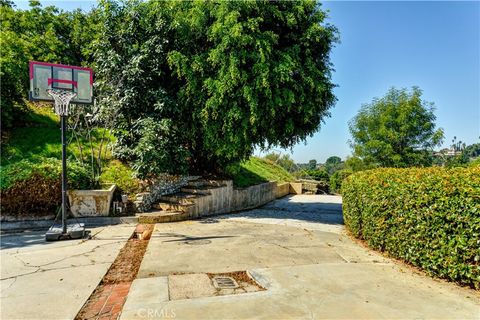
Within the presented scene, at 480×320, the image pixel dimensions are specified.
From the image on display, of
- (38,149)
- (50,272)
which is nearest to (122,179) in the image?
(38,149)

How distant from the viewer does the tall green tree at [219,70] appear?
26.6 feet

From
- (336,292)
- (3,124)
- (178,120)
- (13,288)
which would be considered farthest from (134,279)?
(3,124)

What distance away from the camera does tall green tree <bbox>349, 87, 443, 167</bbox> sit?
15.4 metres

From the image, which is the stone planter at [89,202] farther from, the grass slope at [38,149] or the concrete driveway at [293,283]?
the concrete driveway at [293,283]

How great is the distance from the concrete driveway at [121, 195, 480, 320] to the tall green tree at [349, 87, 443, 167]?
36.7ft

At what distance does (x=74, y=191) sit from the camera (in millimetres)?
7066

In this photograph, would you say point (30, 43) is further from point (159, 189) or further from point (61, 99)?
point (159, 189)

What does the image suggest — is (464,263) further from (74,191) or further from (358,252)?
(74,191)

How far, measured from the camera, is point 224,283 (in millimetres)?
3570

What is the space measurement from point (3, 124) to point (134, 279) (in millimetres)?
9724

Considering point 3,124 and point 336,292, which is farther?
point 3,124

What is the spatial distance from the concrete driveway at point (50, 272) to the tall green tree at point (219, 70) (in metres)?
3.92

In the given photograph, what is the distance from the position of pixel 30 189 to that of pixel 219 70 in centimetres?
551

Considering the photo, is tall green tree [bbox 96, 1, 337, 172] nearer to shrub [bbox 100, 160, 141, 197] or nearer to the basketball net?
shrub [bbox 100, 160, 141, 197]
